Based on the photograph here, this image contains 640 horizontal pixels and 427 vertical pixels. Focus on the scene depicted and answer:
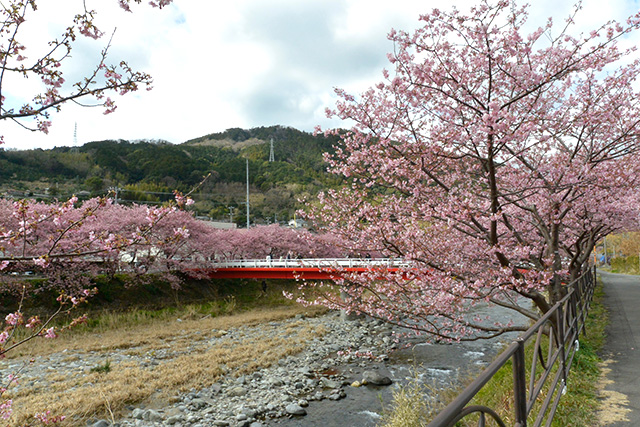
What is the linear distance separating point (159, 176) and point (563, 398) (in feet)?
307

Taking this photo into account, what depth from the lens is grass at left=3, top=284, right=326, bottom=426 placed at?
34.9 feet

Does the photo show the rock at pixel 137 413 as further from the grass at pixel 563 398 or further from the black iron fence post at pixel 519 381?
the black iron fence post at pixel 519 381

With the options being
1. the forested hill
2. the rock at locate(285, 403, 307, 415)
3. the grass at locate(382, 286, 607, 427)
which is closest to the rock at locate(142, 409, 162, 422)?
the rock at locate(285, 403, 307, 415)

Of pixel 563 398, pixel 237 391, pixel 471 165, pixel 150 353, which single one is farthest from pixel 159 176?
pixel 563 398

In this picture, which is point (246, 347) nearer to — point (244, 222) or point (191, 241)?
point (191, 241)

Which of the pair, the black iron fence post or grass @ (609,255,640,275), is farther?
grass @ (609,255,640,275)

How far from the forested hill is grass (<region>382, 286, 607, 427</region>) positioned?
48.3 meters

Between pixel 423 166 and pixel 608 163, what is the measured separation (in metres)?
3.72

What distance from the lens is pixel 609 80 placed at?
6.75 m

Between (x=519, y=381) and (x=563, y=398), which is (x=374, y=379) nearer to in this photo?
(x=563, y=398)

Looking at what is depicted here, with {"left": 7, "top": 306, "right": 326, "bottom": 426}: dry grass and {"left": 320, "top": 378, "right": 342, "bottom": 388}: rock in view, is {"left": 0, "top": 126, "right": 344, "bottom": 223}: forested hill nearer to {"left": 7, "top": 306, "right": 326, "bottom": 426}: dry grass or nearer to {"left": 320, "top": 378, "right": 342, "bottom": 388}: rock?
{"left": 7, "top": 306, "right": 326, "bottom": 426}: dry grass

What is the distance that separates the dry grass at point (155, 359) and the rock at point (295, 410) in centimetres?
349

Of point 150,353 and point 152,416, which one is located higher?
point 152,416

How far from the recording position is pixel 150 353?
16.2 m
